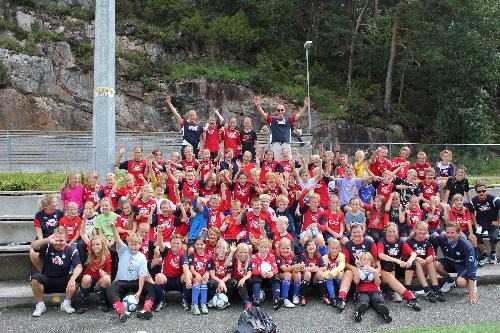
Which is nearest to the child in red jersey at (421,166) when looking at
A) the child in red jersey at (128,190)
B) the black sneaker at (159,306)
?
the child in red jersey at (128,190)

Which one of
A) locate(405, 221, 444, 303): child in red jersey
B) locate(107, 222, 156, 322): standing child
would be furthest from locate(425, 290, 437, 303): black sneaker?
locate(107, 222, 156, 322): standing child

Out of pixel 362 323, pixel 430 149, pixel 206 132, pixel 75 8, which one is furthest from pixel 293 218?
pixel 75 8

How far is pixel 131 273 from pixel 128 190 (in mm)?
2321

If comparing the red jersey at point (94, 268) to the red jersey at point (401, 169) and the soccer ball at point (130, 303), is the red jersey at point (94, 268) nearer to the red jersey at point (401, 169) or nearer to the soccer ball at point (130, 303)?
the soccer ball at point (130, 303)

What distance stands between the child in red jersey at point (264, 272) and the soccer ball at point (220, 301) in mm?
484

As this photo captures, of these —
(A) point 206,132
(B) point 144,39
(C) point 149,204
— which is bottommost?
(C) point 149,204

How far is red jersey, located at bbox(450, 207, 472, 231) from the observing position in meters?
9.81

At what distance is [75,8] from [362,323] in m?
30.8

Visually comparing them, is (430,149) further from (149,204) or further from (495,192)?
(149,204)

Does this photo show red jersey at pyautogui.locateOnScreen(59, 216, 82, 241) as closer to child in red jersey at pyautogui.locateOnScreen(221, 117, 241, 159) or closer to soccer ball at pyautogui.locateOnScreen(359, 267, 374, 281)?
child in red jersey at pyautogui.locateOnScreen(221, 117, 241, 159)

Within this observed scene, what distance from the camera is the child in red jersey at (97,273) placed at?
7.76 meters

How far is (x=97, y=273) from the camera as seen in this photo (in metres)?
7.95

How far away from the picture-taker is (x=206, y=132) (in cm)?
1210

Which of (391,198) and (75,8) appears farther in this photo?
(75,8)
